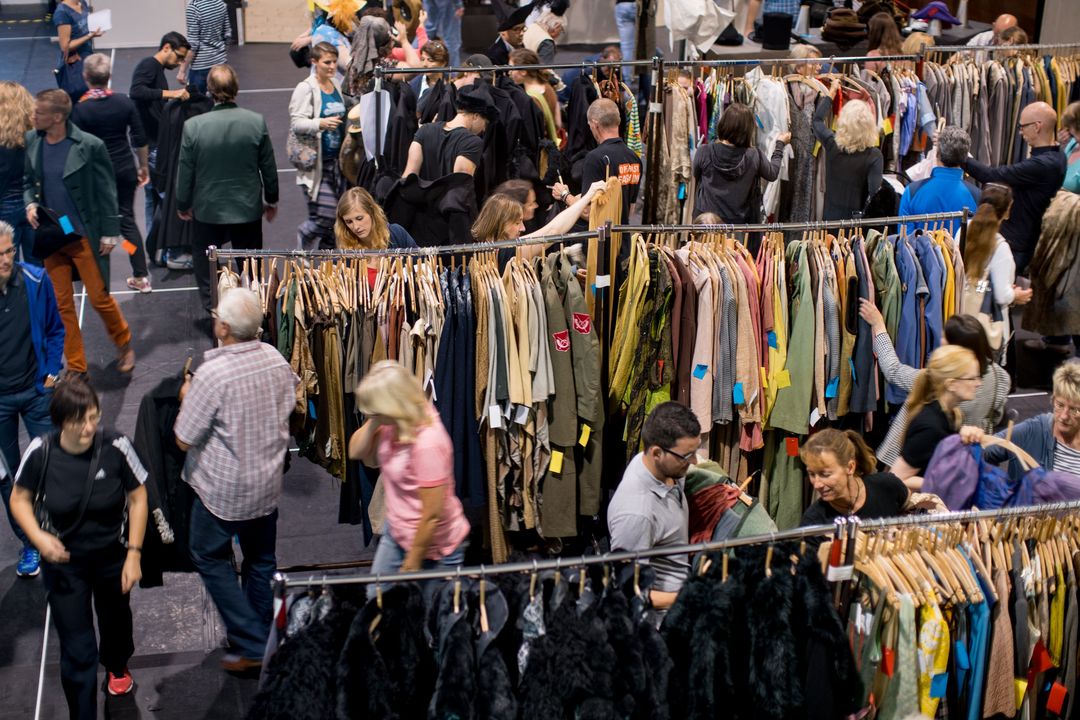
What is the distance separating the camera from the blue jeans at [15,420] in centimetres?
584

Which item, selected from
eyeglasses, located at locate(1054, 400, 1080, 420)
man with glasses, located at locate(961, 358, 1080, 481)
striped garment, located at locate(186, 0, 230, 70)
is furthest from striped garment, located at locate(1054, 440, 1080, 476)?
striped garment, located at locate(186, 0, 230, 70)

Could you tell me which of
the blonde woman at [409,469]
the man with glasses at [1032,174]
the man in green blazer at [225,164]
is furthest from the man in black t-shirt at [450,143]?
the blonde woman at [409,469]

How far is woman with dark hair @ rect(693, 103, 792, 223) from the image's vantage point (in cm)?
786

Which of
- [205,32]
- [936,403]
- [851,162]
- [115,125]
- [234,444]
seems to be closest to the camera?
[234,444]

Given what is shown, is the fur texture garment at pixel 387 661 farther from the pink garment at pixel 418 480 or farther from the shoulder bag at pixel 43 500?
the shoulder bag at pixel 43 500

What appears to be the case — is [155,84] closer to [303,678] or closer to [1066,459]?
[303,678]

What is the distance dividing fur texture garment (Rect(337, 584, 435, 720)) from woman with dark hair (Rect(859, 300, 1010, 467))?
235cm

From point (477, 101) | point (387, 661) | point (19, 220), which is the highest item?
point (477, 101)

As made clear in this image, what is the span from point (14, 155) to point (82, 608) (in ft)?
10.6

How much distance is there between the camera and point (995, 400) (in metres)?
5.54

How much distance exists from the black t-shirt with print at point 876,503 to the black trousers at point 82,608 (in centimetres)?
259

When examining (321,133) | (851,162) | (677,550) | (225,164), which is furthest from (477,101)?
(677,550)

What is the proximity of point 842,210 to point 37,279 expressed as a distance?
4831mm

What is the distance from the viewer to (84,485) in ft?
15.5
